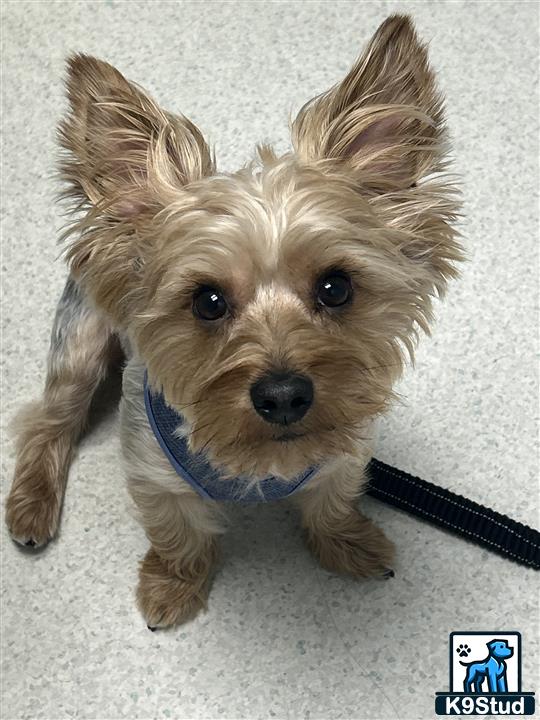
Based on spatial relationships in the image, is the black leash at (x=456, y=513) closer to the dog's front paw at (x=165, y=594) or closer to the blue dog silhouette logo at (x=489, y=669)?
the blue dog silhouette logo at (x=489, y=669)

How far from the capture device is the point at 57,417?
2.01 metres

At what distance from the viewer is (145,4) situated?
2.65m

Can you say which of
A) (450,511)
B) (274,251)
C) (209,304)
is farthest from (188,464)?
(450,511)

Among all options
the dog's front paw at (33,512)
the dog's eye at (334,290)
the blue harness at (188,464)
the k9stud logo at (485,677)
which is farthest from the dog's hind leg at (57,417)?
the k9stud logo at (485,677)

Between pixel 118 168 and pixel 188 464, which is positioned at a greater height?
pixel 118 168

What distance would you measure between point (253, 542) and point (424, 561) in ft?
1.19

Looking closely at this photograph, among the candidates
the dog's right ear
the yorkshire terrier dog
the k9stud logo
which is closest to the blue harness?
the yorkshire terrier dog

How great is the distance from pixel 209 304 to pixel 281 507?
788 mm

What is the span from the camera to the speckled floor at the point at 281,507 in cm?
185

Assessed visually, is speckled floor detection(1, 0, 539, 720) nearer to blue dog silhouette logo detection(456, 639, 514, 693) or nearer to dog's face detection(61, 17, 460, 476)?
blue dog silhouette logo detection(456, 639, 514, 693)

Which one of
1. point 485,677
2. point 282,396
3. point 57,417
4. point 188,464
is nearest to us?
point 282,396

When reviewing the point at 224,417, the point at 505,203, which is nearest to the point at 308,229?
the point at 224,417

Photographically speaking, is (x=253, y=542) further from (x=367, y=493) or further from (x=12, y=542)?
(x=12, y=542)

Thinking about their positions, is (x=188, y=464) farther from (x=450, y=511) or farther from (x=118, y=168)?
(x=450, y=511)
